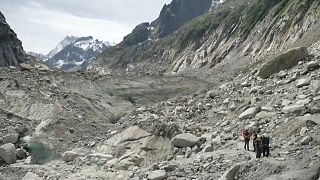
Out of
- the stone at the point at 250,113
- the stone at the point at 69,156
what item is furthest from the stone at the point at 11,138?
the stone at the point at 250,113

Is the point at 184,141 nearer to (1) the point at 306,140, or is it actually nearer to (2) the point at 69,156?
(2) the point at 69,156

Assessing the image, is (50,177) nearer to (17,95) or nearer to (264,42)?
(17,95)

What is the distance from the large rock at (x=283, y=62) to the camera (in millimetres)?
31219

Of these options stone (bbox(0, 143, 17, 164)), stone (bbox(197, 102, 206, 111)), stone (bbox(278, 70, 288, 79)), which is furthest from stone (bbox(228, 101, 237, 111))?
stone (bbox(0, 143, 17, 164))

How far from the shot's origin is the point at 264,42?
94688mm

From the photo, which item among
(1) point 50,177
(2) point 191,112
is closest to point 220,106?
A: (2) point 191,112

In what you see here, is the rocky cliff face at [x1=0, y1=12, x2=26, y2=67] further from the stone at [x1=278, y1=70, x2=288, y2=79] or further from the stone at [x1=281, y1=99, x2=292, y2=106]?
the stone at [x1=281, y1=99, x2=292, y2=106]

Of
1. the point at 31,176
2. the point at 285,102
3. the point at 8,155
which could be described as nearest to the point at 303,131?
the point at 285,102

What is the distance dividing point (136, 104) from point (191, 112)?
1766 centimetres

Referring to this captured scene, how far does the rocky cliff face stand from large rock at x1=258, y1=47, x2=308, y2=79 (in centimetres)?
8295

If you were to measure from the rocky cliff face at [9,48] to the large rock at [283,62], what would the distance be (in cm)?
8295

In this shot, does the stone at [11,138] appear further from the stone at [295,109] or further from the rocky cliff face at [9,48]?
the rocky cliff face at [9,48]

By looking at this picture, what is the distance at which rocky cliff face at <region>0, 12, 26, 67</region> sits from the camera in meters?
110

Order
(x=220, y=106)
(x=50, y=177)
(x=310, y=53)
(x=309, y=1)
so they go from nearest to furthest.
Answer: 1. (x=50, y=177)
2. (x=220, y=106)
3. (x=310, y=53)
4. (x=309, y=1)
